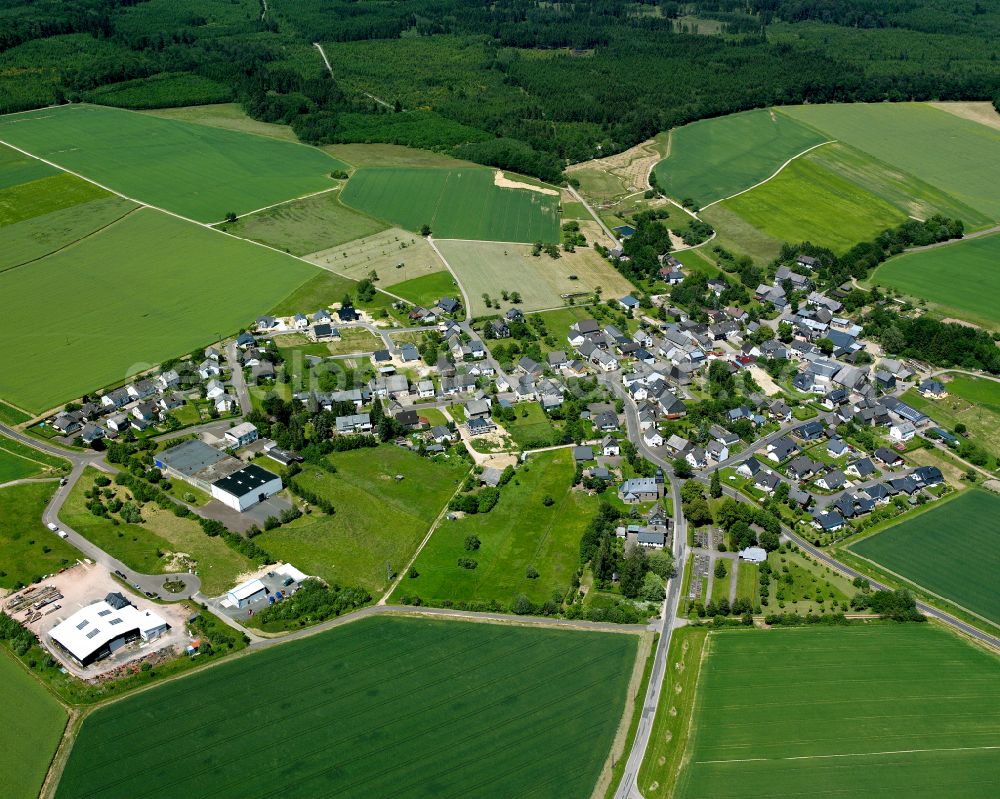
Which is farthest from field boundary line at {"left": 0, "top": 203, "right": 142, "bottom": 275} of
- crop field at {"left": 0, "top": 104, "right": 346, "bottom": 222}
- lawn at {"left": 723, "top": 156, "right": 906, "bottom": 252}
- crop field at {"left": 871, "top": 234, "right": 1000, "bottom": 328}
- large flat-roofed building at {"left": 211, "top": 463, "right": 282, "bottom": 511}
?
crop field at {"left": 871, "top": 234, "right": 1000, "bottom": 328}

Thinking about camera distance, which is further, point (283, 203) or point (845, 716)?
point (283, 203)

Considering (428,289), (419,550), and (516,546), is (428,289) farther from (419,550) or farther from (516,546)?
(516,546)

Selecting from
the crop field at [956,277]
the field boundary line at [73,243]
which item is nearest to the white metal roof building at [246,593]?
the field boundary line at [73,243]

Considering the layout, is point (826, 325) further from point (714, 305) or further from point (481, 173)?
point (481, 173)

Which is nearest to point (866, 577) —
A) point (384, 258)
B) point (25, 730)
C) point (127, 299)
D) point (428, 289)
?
point (25, 730)

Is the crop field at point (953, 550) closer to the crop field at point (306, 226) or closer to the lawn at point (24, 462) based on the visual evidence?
the lawn at point (24, 462)
